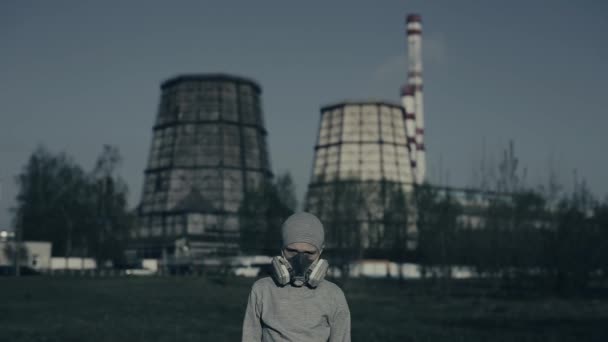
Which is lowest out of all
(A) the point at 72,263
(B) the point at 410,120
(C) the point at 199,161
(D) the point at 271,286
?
(D) the point at 271,286

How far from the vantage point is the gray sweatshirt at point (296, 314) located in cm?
405

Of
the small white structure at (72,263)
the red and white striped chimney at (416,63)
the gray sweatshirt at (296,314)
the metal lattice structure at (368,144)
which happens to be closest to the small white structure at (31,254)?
the small white structure at (72,263)

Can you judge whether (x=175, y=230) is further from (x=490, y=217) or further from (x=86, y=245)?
(x=490, y=217)

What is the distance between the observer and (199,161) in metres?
141

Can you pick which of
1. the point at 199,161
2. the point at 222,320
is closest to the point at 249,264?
the point at 199,161

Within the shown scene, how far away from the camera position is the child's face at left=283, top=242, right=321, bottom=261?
13.4ft

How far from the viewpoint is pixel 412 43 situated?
436 feet

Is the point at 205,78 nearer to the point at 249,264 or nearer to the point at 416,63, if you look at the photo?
the point at 416,63

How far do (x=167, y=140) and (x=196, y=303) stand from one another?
113036mm

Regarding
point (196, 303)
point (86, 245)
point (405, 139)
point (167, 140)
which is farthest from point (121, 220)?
point (405, 139)

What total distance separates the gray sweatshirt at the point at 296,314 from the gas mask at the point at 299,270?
0.09 meters

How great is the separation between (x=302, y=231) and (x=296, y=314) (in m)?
0.43

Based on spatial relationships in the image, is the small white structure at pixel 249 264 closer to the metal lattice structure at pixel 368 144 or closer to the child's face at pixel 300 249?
the metal lattice structure at pixel 368 144

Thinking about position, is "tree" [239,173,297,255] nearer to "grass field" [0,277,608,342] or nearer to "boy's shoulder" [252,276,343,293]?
"grass field" [0,277,608,342]
